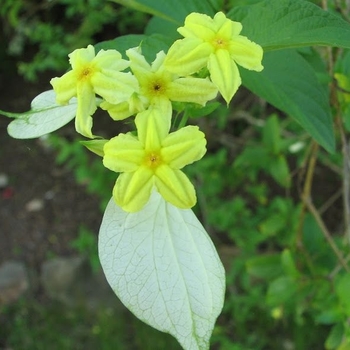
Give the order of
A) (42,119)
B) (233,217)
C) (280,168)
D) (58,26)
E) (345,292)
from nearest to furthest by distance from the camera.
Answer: (42,119) → (345,292) → (280,168) → (233,217) → (58,26)

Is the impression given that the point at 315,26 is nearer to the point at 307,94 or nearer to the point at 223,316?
the point at 307,94

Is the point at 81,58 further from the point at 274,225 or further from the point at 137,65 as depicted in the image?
the point at 274,225

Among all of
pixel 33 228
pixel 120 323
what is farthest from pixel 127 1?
pixel 33 228

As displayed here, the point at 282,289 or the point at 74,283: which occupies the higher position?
the point at 282,289

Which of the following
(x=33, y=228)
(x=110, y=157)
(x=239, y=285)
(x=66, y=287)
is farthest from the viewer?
(x=33, y=228)

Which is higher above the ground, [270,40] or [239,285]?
[270,40]

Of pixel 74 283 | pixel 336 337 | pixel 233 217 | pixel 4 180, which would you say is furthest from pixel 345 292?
pixel 4 180

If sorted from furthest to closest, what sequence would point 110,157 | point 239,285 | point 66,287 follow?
point 66,287
point 239,285
point 110,157

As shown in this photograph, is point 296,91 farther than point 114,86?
Yes
